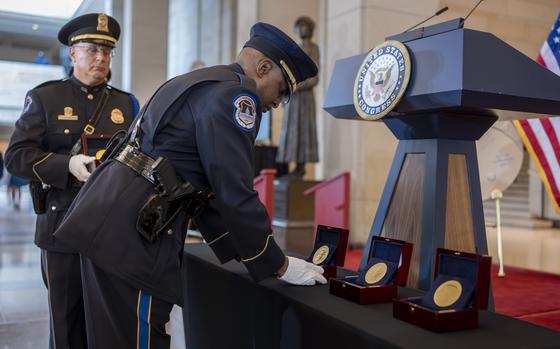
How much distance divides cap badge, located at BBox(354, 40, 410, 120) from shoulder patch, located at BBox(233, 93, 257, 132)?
1.39ft

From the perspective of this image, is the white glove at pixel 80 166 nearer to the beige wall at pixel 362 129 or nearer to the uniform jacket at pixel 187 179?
the uniform jacket at pixel 187 179

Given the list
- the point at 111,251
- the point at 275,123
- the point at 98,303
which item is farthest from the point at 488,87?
the point at 275,123

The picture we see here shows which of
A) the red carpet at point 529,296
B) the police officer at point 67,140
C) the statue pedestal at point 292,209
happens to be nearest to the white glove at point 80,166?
the police officer at point 67,140

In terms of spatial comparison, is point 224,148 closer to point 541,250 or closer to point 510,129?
point 510,129

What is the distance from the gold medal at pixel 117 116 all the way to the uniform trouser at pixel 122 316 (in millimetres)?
933

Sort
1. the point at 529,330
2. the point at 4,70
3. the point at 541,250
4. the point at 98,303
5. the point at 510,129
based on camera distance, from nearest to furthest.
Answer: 1. the point at 529,330
2. the point at 98,303
3. the point at 510,129
4. the point at 541,250
5. the point at 4,70

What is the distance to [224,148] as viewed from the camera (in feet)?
4.59

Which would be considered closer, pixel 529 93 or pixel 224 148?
pixel 224 148

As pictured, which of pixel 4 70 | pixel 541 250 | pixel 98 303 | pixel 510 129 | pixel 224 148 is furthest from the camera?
pixel 4 70

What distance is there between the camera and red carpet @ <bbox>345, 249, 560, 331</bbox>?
9.08 feet

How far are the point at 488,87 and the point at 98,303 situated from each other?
46.9 inches

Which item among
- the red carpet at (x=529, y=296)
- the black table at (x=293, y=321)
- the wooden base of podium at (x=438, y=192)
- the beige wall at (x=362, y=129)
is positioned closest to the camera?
the black table at (x=293, y=321)

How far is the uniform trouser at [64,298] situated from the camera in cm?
205

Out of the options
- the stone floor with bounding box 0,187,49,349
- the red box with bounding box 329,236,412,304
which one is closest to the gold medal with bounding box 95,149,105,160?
the red box with bounding box 329,236,412,304
